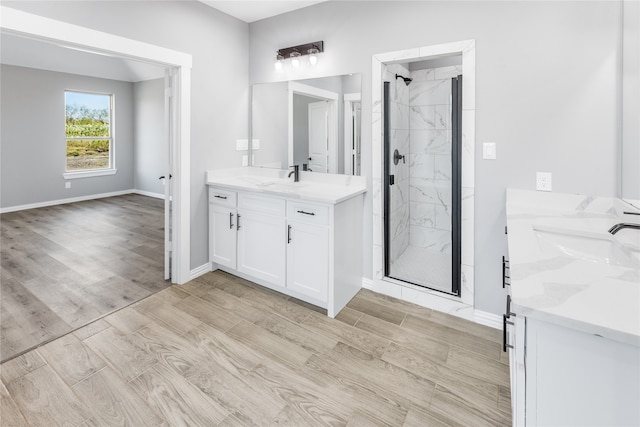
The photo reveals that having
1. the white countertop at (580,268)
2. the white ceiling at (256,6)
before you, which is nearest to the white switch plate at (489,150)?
the white countertop at (580,268)

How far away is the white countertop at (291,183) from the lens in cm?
260

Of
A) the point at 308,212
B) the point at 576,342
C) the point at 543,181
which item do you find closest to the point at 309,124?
the point at 308,212

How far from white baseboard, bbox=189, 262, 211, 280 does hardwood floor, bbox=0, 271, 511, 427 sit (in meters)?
0.50

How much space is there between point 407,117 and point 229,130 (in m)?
2.00

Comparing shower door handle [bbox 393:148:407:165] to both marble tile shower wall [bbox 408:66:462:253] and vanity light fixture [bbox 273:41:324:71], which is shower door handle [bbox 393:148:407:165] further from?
vanity light fixture [bbox 273:41:324:71]

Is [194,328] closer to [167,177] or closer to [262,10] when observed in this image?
[167,177]

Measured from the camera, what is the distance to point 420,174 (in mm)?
3990

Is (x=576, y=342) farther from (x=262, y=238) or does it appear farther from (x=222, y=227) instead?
(x=222, y=227)

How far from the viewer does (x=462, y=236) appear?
2.46 m

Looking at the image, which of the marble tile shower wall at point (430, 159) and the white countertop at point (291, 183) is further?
the marble tile shower wall at point (430, 159)

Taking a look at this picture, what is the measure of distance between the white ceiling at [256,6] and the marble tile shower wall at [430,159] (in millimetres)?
1521

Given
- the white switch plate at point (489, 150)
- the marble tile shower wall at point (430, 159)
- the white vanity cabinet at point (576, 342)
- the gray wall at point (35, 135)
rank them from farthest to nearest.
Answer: the gray wall at point (35, 135), the marble tile shower wall at point (430, 159), the white switch plate at point (489, 150), the white vanity cabinet at point (576, 342)

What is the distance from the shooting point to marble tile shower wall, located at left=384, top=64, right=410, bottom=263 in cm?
310

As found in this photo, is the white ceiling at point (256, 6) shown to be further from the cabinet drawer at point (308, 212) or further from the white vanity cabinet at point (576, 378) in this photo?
the white vanity cabinet at point (576, 378)
